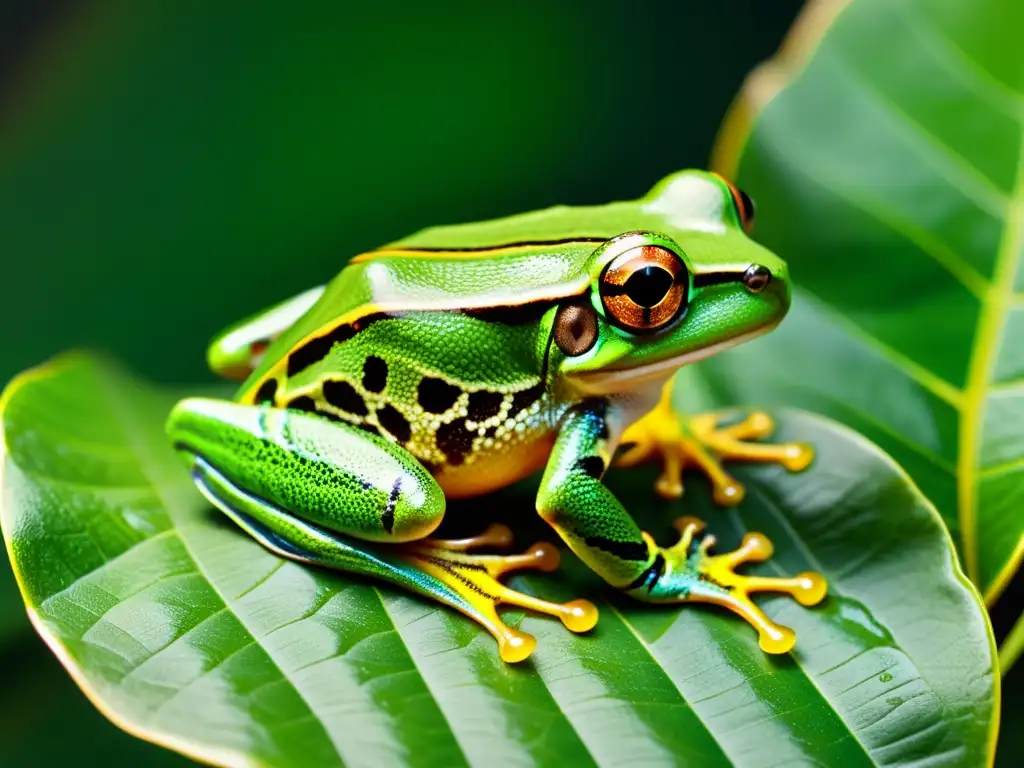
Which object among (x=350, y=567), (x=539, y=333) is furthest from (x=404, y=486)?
(x=539, y=333)

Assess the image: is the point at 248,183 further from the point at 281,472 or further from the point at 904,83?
the point at 904,83

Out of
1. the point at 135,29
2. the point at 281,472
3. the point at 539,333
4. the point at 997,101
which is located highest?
the point at 135,29

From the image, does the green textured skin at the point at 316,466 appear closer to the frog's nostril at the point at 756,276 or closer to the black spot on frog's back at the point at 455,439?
the black spot on frog's back at the point at 455,439

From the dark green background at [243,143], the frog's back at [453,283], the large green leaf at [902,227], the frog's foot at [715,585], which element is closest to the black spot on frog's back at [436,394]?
the frog's back at [453,283]

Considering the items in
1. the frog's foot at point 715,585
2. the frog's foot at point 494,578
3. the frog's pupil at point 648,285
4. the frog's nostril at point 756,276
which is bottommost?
the frog's foot at point 715,585

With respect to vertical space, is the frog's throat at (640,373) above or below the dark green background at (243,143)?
below

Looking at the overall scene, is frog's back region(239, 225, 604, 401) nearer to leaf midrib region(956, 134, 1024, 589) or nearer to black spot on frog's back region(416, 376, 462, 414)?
black spot on frog's back region(416, 376, 462, 414)
